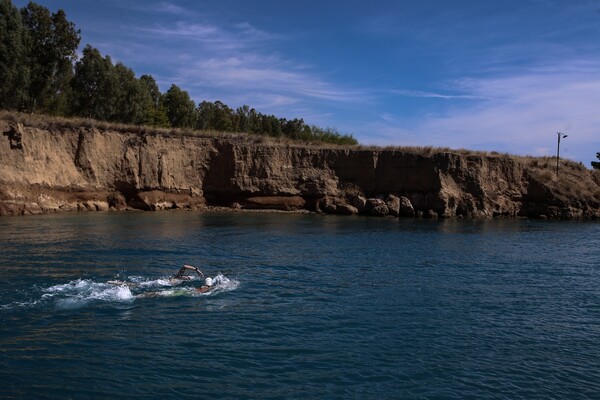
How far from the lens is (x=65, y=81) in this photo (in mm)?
56125

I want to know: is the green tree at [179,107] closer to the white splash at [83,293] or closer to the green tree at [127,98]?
the green tree at [127,98]

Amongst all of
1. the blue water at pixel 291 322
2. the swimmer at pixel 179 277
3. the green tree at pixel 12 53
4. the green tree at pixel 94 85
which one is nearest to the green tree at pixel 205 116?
the green tree at pixel 94 85

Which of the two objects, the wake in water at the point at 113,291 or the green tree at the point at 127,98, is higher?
the green tree at the point at 127,98

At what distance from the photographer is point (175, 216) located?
39.9 m

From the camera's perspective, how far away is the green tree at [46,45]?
154 ft

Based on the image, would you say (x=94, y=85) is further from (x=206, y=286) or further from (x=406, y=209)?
(x=206, y=286)

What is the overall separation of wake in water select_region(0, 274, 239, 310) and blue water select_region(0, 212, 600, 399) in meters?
0.07

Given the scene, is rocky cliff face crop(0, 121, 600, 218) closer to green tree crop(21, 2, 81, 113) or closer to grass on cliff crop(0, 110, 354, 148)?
grass on cliff crop(0, 110, 354, 148)

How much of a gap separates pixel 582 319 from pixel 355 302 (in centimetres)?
617

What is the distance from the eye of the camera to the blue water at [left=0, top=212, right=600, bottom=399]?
32.8 feet

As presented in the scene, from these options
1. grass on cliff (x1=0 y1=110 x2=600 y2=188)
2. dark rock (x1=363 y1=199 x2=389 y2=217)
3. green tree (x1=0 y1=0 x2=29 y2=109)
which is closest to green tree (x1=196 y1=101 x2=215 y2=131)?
grass on cliff (x1=0 y1=110 x2=600 y2=188)

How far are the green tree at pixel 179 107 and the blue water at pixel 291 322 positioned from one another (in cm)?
4468

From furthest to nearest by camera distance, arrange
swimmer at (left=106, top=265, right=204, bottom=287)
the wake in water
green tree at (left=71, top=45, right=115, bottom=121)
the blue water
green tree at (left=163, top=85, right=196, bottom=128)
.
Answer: green tree at (left=163, top=85, right=196, bottom=128) < green tree at (left=71, top=45, right=115, bottom=121) < swimmer at (left=106, top=265, right=204, bottom=287) < the wake in water < the blue water

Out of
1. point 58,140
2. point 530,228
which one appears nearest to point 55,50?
point 58,140
